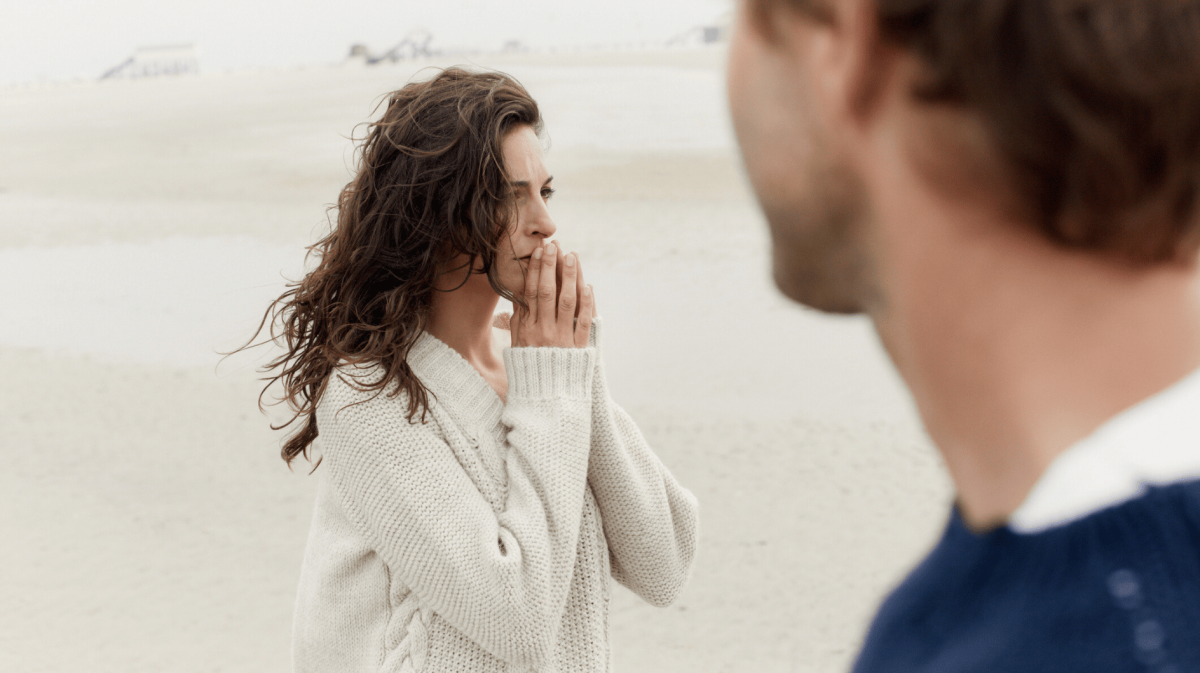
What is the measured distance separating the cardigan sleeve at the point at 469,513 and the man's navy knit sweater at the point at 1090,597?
1266 mm

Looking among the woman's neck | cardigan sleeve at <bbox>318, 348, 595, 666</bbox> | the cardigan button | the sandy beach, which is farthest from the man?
the sandy beach

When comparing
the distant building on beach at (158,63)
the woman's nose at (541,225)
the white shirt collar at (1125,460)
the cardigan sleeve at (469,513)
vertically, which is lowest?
the distant building on beach at (158,63)

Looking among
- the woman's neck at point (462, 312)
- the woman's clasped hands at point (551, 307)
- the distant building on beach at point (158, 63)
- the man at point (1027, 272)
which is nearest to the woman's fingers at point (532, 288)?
the woman's clasped hands at point (551, 307)

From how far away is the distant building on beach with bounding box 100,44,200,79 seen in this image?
270ft

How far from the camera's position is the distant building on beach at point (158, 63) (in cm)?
8219

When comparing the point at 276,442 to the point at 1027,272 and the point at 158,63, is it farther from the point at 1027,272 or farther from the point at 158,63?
the point at 158,63

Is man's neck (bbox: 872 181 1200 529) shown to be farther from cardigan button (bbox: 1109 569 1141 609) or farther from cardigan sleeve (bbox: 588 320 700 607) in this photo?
cardigan sleeve (bbox: 588 320 700 607)

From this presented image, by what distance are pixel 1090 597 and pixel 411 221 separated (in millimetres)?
1639

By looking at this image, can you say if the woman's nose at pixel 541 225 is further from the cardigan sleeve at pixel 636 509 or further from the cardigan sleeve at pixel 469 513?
the cardigan sleeve at pixel 469 513

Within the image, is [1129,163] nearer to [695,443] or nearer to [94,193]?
[695,443]

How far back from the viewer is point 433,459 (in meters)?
1.88

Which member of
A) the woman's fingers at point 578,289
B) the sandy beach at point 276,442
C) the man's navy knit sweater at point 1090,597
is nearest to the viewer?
the man's navy knit sweater at point 1090,597

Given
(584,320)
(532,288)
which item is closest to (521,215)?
(532,288)

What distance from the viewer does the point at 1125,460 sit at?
58cm
